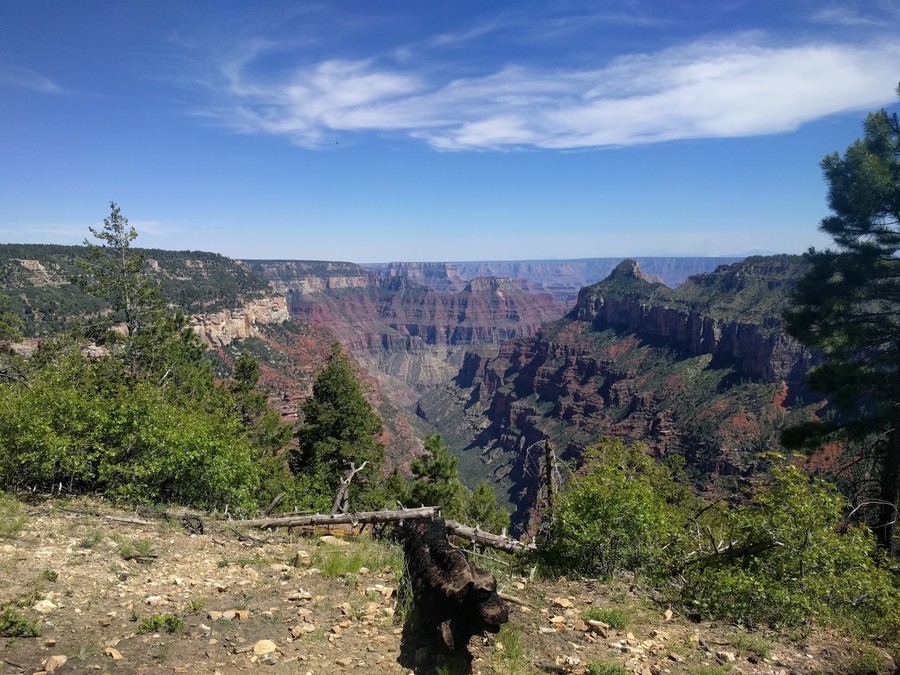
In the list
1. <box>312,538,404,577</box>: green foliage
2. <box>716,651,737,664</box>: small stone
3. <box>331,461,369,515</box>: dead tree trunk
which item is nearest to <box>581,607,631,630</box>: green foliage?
<box>716,651,737,664</box>: small stone

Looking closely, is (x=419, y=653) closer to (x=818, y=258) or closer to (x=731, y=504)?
(x=731, y=504)

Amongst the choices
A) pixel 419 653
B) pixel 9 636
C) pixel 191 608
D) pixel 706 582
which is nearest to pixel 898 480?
pixel 706 582

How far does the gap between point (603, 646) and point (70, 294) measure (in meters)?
107

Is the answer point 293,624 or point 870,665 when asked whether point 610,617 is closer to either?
point 870,665

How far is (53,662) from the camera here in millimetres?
6223

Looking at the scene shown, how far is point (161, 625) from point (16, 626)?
1.79 meters

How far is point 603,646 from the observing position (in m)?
7.55

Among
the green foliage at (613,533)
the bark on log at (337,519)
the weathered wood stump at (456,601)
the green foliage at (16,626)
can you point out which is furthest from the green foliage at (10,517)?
the green foliage at (613,533)

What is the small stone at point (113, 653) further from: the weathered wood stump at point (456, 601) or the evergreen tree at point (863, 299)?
the evergreen tree at point (863, 299)

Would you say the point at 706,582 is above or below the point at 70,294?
below

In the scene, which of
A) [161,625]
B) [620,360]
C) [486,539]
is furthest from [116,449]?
[620,360]

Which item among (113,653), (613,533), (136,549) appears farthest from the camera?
(613,533)

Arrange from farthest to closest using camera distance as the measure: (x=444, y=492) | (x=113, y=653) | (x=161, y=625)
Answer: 1. (x=444, y=492)
2. (x=161, y=625)
3. (x=113, y=653)

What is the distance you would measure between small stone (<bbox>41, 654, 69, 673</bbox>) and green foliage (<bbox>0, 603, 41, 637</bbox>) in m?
0.79
